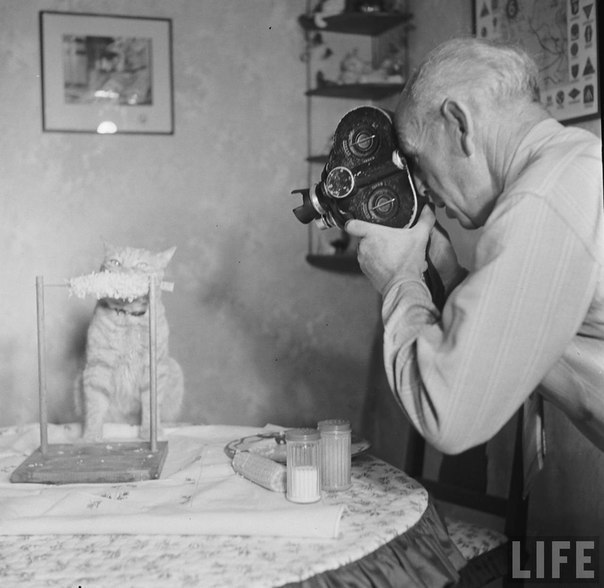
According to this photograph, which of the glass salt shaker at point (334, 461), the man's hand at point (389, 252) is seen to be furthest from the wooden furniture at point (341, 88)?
the man's hand at point (389, 252)

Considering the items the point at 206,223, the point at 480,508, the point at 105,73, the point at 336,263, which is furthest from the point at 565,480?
the point at 105,73

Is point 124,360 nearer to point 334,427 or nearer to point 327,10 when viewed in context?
point 334,427

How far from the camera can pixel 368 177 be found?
1191mm

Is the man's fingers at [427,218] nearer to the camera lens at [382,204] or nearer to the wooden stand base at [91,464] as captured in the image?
the camera lens at [382,204]

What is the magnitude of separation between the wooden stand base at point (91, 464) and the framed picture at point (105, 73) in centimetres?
169

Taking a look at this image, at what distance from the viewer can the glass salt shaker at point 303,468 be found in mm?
1172

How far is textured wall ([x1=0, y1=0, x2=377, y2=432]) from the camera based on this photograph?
9.26 feet

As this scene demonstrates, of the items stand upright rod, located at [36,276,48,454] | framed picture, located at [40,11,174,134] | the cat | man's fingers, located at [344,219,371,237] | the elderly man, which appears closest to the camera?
the elderly man

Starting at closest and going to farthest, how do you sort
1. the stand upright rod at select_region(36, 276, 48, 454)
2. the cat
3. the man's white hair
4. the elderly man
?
1. the elderly man
2. the man's white hair
3. the stand upright rod at select_region(36, 276, 48, 454)
4. the cat

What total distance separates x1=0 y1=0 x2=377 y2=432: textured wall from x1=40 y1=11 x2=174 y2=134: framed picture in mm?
37

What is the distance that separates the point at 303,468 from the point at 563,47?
4.27 ft

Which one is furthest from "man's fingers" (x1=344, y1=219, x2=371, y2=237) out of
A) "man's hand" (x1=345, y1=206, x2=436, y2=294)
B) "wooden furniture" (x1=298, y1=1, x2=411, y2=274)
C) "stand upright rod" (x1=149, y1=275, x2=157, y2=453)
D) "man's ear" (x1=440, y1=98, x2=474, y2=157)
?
"wooden furniture" (x1=298, y1=1, x2=411, y2=274)

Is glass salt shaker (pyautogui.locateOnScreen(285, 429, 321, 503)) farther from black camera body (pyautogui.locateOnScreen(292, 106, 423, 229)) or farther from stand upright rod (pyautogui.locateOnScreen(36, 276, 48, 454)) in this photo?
stand upright rod (pyautogui.locateOnScreen(36, 276, 48, 454))

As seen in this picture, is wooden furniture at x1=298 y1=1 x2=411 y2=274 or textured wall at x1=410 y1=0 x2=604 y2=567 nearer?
textured wall at x1=410 y1=0 x2=604 y2=567
